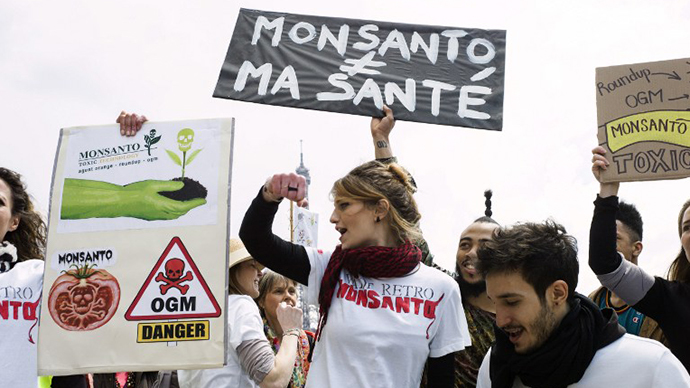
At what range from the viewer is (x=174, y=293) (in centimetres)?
316

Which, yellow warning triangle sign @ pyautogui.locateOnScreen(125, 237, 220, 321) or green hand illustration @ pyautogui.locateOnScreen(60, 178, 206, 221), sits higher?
green hand illustration @ pyautogui.locateOnScreen(60, 178, 206, 221)

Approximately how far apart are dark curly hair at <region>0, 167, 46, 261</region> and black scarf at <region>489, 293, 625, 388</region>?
7.88 ft

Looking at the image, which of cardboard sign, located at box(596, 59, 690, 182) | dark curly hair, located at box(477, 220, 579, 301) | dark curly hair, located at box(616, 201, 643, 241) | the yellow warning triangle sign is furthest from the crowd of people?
dark curly hair, located at box(616, 201, 643, 241)

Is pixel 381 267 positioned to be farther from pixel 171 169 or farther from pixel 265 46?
pixel 265 46

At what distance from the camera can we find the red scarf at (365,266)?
331 centimetres

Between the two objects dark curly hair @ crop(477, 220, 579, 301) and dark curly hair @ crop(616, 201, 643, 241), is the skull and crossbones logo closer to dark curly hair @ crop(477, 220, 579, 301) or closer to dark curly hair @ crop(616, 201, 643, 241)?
dark curly hair @ crop(477, 220, 579, 301)

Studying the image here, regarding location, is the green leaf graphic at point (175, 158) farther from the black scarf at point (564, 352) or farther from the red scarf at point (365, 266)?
the black scarf at point (564, 352)

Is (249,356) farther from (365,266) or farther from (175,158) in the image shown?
(175,158)

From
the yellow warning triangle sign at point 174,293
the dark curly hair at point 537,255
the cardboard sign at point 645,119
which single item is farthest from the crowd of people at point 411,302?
the yellow warning triangle sign at point 174,293

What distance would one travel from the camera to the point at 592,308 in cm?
268

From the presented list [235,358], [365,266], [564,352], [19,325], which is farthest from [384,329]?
[19,325]

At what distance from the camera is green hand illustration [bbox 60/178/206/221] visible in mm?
3301

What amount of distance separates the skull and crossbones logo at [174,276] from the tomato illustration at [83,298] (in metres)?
0.21

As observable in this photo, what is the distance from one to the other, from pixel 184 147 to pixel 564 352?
185 centimetres
